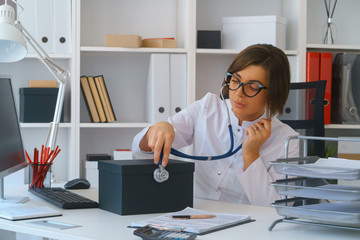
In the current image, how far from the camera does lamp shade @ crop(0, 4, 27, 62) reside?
4.83ft

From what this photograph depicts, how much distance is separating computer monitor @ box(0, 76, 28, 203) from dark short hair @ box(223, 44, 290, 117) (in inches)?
29.8

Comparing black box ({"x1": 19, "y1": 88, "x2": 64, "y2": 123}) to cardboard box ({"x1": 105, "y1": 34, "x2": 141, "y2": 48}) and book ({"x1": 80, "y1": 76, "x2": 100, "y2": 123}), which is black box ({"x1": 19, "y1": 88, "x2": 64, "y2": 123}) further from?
cardboard box ({"x1": 105, "y1": 34, "x2": 141, "y2": 48})

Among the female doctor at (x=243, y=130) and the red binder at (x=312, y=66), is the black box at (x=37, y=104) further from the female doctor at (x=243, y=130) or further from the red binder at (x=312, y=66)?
the red binder at (x=312, y=66)

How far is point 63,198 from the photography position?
1503 mm

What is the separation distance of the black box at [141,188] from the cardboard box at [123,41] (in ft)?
4.88

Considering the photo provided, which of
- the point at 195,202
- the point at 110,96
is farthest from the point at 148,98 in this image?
the point at 195,202

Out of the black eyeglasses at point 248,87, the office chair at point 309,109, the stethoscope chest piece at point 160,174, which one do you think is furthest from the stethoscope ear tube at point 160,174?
the office chair at point 309,109

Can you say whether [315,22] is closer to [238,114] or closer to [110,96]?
[110,96]

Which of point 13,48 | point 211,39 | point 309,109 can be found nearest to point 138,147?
point 13,48

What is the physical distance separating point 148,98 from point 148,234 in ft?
6.49

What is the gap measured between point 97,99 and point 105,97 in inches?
1.8

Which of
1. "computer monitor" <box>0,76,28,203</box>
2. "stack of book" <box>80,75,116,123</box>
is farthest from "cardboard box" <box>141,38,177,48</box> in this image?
"computer monitor" <box>0,76,28,203</box>

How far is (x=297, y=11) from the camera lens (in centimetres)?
298

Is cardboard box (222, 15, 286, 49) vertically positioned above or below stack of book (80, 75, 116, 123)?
above
